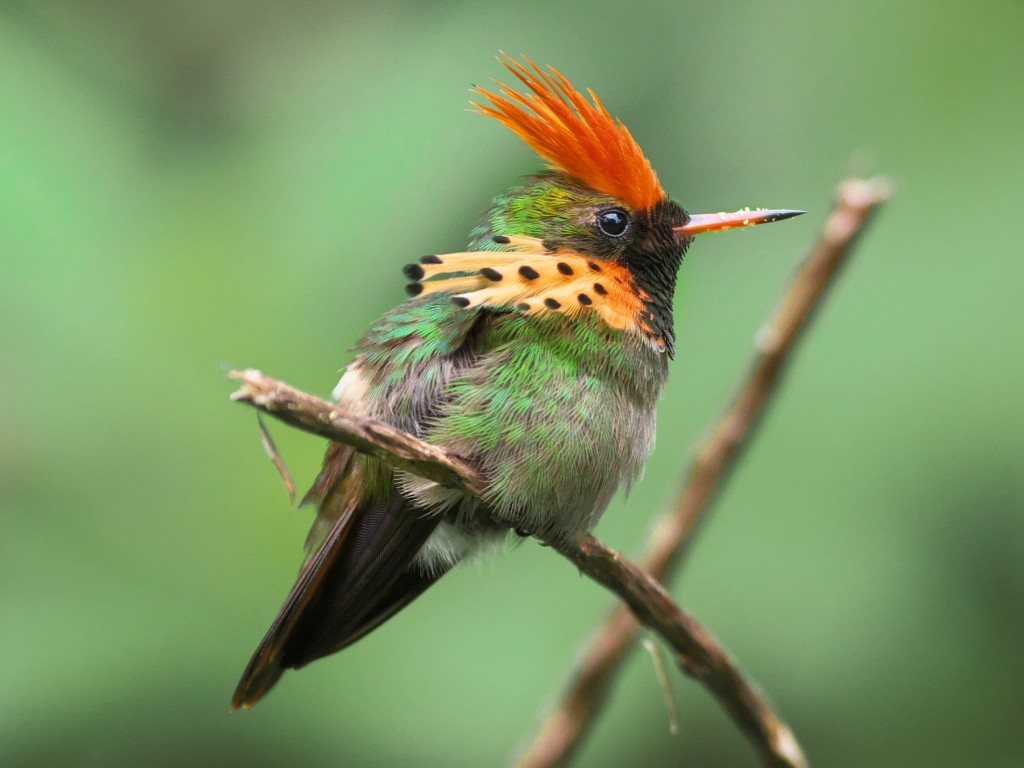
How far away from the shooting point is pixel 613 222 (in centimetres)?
187

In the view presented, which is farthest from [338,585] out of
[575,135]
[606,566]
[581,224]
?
[575,135]

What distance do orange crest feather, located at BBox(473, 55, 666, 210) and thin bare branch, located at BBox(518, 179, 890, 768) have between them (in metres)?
0.39

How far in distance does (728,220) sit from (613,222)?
0.67 feet

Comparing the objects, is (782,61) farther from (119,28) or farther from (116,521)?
(116,521)

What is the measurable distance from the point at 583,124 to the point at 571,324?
33 cm

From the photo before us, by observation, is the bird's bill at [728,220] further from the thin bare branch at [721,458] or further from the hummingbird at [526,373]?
the thin bare branch at [721,458]

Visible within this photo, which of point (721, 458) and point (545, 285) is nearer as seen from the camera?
point (545, 285)

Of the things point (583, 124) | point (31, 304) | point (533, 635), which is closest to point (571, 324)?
point (583, 124)

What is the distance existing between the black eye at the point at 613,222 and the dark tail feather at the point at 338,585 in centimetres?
58

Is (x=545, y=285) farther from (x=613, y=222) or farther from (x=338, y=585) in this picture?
(x=338, y=585)

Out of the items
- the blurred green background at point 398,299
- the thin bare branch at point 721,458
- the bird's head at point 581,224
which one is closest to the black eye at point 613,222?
the bird's head at point 581,224

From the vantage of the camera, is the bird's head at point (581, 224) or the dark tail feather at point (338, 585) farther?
the dark tail feather at point (338, 585)

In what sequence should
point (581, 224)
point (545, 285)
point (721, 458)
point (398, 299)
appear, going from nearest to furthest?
point (545, 285)
point (581, 224)
point (721, 458)
point (398, 299)

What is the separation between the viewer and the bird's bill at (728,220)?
166 centimetres
